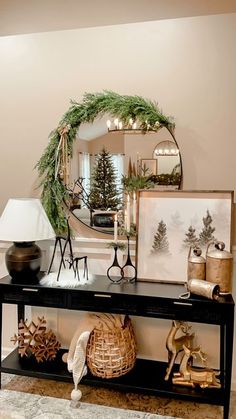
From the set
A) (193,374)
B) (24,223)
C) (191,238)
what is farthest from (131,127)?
(193,374)

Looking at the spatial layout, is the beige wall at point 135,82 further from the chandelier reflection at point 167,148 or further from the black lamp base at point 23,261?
the black lamp base at point 23,261

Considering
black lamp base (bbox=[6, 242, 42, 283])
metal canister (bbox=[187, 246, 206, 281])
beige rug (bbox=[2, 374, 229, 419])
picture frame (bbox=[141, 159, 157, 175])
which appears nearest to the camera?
metal canister (bbox=[187, 246, 206, 281])

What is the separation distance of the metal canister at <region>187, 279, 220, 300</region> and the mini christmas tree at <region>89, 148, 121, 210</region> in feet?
2.57

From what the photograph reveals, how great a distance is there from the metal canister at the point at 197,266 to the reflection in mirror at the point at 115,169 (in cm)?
52

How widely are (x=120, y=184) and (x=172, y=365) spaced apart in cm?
126

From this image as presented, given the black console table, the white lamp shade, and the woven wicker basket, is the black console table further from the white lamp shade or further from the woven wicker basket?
the white lamp shade

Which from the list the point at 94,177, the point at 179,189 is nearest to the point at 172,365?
the point at 179,189

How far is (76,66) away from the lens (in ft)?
9.11

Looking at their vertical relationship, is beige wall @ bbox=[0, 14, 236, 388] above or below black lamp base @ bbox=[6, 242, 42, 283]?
above

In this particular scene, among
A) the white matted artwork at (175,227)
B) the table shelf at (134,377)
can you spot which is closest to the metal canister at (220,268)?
the white matted artwork at (175,227)

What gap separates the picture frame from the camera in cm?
264

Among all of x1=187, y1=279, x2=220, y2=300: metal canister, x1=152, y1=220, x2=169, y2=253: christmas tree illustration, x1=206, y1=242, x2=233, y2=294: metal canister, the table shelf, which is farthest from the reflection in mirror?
the table shelf

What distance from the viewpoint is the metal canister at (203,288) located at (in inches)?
86.0

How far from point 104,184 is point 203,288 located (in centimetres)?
101
